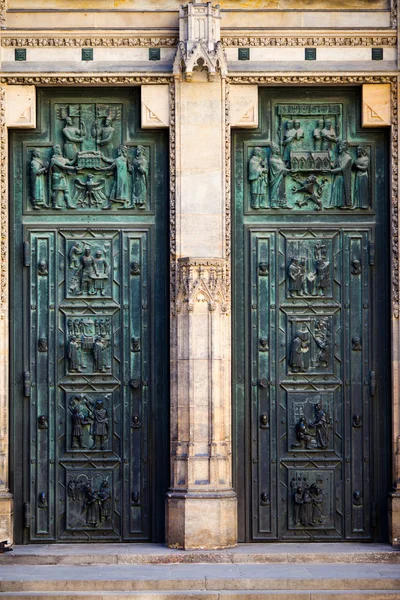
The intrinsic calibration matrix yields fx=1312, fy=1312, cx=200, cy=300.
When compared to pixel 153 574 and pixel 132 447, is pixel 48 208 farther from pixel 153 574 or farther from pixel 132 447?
pixel 153 574

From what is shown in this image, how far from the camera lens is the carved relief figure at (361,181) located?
816 inches

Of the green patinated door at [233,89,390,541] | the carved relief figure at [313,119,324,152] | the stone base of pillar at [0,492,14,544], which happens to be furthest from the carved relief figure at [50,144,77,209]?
the stone base of pillar at [0,492,14,544]

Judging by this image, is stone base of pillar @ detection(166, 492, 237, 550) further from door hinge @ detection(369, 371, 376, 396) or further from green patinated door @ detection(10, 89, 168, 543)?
door hinge @ detection(369, 371, 376, 396)

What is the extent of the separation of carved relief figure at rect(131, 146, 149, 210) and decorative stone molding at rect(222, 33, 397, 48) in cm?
219

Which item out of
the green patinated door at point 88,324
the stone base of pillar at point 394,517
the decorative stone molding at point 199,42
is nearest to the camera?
the decorative stone molding at point 199,42

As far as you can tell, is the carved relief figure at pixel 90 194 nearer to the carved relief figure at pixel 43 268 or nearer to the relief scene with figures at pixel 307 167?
the carved relief figure at pixel 43 268

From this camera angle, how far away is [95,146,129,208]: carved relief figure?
808 inches

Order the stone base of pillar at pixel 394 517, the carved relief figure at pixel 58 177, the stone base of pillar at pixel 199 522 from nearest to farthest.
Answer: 1. the stone base of pillar at pixel 199 522
2. the stone base of pillar at pixel 394 517
3. the carved relief figure at pixel 58 177

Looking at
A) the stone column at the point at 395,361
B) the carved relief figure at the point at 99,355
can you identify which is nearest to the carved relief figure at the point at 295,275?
the stone column at the point at 395,361

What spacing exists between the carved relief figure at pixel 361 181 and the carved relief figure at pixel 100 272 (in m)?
4.07

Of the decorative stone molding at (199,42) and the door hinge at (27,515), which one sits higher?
the decorative stone molding at (199,42)

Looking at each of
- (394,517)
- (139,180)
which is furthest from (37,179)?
(394,517)

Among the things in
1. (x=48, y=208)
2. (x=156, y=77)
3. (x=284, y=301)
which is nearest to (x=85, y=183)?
(x=48, y=208)

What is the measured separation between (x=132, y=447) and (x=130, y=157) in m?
4.55
